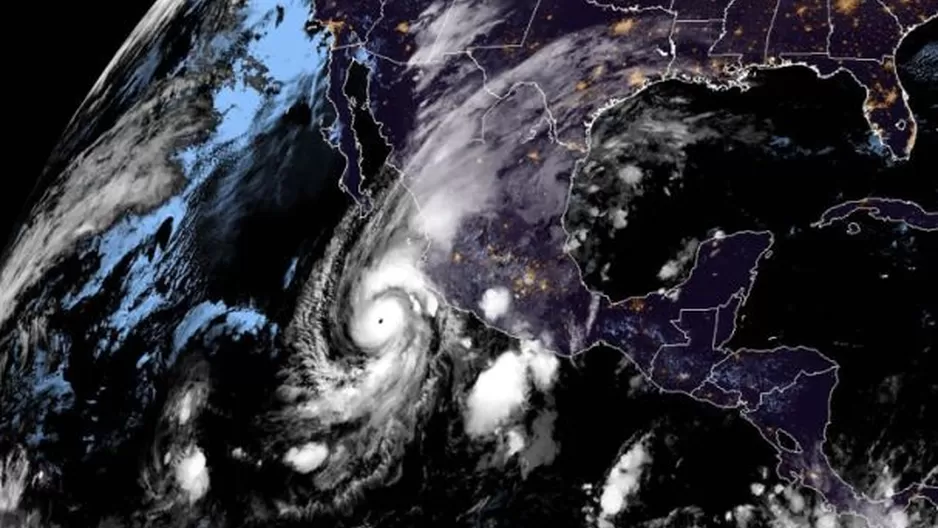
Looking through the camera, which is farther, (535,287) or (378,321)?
(378,321)

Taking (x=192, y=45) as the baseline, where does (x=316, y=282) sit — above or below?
below

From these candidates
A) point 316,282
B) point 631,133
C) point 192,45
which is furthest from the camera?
point 192,45

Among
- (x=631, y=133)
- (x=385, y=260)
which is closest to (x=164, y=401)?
(x=385, y=260)

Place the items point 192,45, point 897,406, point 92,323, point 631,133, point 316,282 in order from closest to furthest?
point 897,406, point 631,133, point 316,282, point 92,323, point 192,45

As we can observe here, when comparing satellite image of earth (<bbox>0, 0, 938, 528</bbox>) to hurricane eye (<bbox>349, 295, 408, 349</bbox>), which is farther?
hurricane eye (<bbox>349, 295, 408, 349</bbox>)

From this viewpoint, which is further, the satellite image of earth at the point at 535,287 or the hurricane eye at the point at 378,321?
the hurricane eye at the point at 378,321

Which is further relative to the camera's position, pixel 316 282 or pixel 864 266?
pixel 316 282

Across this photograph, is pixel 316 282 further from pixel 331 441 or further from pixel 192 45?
pixel 192 45

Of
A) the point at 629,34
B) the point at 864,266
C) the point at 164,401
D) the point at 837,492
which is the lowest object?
the point at 837,492
